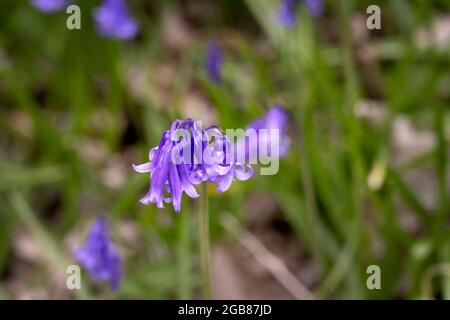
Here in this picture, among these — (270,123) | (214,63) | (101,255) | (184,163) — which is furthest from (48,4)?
(184,163)

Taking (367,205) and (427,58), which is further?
(427,58)

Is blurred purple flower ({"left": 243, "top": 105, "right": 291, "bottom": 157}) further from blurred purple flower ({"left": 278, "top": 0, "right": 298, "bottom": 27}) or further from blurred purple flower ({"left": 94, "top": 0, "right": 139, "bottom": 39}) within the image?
blurred purple flower ({"left": 94, "top": 0, "right": 139, "bottom": 39})

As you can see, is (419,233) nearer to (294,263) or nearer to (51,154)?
(294,263)

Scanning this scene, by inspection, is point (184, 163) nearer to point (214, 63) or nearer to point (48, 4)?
point (214, 63)

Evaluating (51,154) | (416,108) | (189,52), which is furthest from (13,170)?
(416,108)
